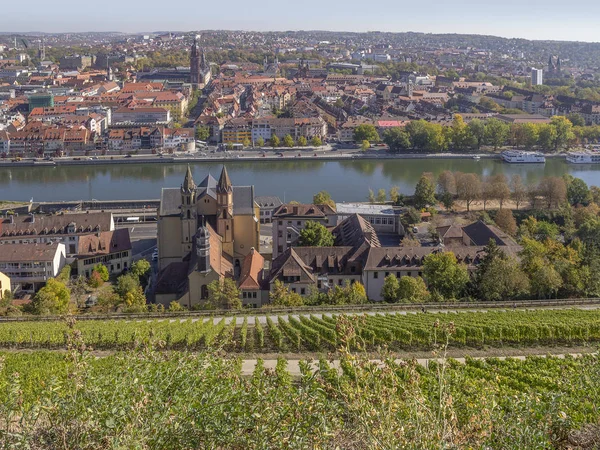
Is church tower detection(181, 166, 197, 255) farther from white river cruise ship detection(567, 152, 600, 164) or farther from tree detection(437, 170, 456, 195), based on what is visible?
Answer: white river cruise ship detection(567, 152, 600, 164)

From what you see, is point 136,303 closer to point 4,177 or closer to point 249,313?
point 249,313

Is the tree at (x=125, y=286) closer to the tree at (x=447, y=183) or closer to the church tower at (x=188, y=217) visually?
the church tower at (x=188, y=217)

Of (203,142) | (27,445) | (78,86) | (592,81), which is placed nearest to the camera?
(27,445)

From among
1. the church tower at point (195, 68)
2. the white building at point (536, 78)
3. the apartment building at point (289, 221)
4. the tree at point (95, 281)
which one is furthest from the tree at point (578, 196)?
the white building at point (536, 78)

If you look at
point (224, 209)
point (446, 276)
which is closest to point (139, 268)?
point (224, 209)

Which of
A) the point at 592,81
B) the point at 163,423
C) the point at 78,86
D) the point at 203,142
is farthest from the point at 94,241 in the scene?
the point at 592,81

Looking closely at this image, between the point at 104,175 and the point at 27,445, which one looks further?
the point at 104,175
